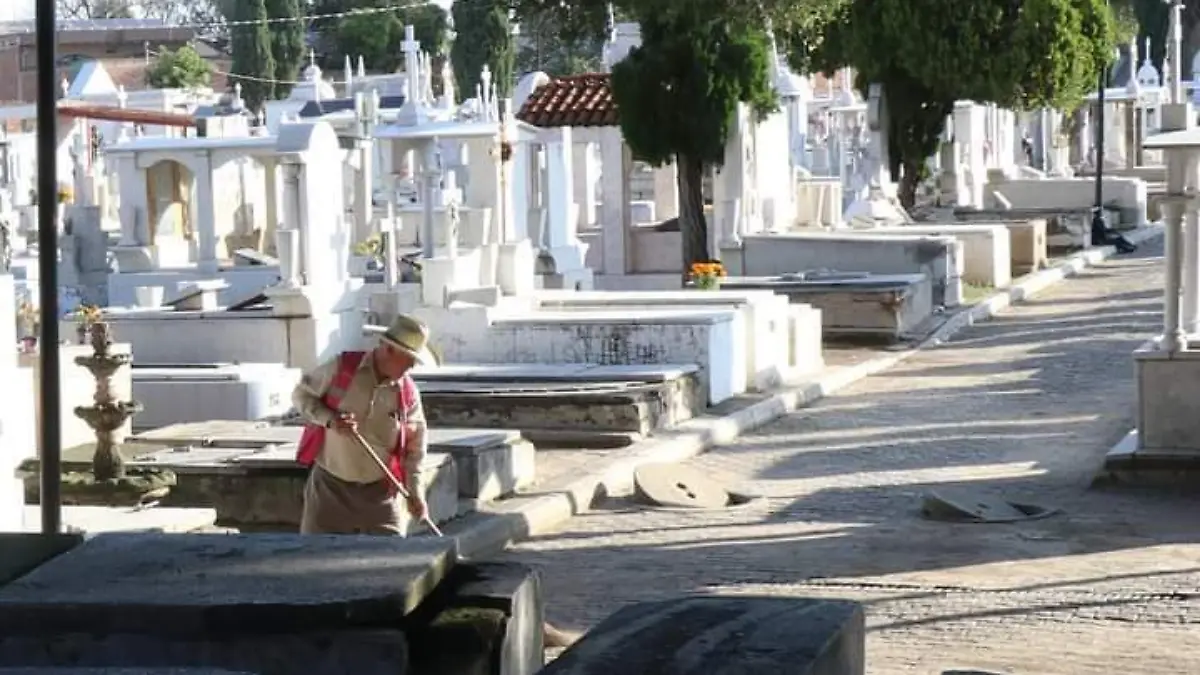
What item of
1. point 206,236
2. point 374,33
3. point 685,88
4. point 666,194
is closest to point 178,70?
point 374,33

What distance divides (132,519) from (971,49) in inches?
1019

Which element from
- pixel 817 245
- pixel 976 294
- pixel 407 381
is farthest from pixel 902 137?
pixel 407 381

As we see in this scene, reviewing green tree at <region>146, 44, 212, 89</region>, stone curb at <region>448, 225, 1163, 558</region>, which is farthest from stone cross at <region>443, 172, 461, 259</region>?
green tree at <region>146, 44, 212, 89</region>

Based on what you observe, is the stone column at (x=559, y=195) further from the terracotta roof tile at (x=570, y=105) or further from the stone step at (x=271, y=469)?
the stone step at (x=271, y=469)

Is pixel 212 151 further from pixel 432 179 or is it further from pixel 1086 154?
pixel 1086 154

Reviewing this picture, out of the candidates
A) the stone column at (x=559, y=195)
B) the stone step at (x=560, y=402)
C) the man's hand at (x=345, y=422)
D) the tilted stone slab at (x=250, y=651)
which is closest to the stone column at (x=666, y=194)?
the stone column at (x=559, y=195)

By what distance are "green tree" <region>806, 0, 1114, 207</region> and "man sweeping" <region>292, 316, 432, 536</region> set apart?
81.6ft

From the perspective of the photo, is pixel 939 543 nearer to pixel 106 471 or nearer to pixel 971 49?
pixel 106 471

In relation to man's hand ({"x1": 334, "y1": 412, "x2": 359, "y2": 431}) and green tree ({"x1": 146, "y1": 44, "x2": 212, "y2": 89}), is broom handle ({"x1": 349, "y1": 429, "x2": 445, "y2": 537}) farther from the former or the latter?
green tree ({"x1": 146, "y1": 44, "x2": 212, "y2": 89})

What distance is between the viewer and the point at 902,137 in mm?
35750

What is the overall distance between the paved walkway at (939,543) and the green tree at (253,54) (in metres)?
48.1

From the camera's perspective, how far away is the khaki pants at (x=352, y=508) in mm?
8297

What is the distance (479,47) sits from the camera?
6219 cm

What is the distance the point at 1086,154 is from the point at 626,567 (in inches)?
2107
